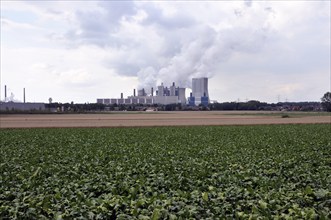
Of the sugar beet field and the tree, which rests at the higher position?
the tree

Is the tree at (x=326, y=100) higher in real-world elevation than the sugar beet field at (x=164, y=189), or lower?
higher

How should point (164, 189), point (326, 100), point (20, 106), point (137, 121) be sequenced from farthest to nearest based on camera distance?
point (326, 100), point (20, 106), point (137, 121), point (164, 189)

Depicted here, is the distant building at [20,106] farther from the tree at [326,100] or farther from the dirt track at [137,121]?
the tree at [326,100]

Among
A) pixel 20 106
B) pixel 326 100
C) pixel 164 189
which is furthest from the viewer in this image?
pixel 326 100

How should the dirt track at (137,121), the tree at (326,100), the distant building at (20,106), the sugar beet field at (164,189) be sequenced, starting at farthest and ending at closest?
the tree at (326,100), the distant building at (20,106), the dirt track at (137,121), the sugar beet field at (164,189)

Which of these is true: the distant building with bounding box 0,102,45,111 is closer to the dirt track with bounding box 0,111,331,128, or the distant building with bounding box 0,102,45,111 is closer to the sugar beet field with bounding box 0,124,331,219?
the dirt track with bounding box 0,111,331,128

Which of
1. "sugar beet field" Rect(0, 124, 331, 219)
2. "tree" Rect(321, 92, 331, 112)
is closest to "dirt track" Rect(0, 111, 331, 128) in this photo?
"sugar beet field" Rect(0, 124, 331, 219)

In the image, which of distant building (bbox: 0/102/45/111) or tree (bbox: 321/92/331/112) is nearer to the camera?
distant building (bbox: 0/102/45/111)

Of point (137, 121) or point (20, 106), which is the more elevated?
point (20, 106)

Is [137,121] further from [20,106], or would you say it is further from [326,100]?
[326,100]

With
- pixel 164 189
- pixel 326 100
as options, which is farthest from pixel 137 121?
pixel 326 100

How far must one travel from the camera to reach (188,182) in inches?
526

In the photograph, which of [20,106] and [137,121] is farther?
[20,106]

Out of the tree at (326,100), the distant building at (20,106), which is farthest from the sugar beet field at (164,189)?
the tree at (326,100)
